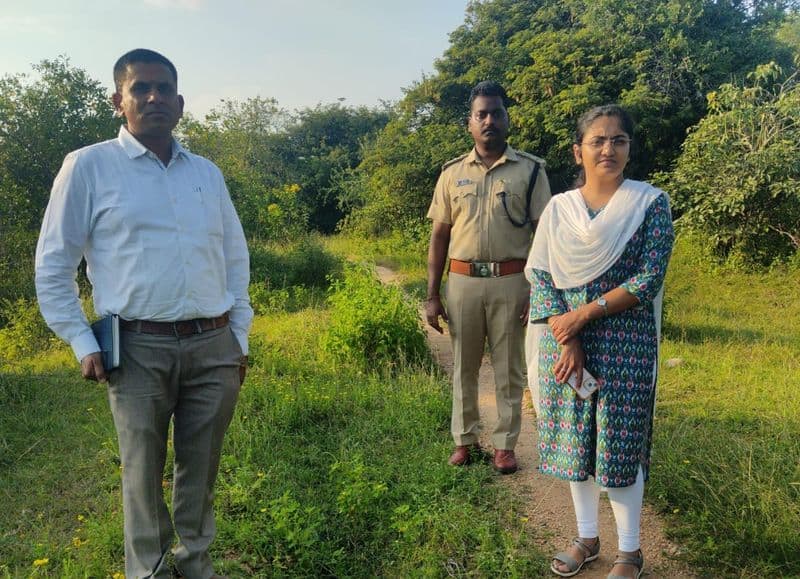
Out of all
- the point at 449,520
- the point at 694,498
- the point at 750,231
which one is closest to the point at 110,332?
the point at 449,520

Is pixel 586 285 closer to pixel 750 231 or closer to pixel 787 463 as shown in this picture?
pixel 787 463

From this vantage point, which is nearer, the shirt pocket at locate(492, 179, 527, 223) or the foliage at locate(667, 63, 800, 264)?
the shirt pocket at locate(492, 179, 527, 223)

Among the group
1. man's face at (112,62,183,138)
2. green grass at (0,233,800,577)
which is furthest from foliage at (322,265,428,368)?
man's face at (112,62,183,138)

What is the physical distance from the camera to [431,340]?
6.72m

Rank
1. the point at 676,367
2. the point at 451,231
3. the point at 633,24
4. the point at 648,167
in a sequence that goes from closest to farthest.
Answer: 1. the point at 451,231
2. the point at 676,367
3. the point at 633,24
4. the point at 648,167

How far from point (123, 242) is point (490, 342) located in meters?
1.98

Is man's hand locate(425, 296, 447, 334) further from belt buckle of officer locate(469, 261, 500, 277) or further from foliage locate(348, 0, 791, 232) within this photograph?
foliage locate(348, 0, 791, 232)

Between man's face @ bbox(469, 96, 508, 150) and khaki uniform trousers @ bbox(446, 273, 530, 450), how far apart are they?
0.72 metres

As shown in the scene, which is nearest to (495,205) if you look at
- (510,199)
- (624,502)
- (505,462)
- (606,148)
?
(510,199)

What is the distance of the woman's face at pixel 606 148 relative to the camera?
227cm

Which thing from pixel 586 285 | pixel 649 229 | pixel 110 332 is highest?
pixel 649 229

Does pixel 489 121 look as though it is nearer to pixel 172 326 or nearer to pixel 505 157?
pixel 505 157

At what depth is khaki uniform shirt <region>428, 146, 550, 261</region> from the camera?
3.13m

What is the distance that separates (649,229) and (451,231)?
4.23 feet
